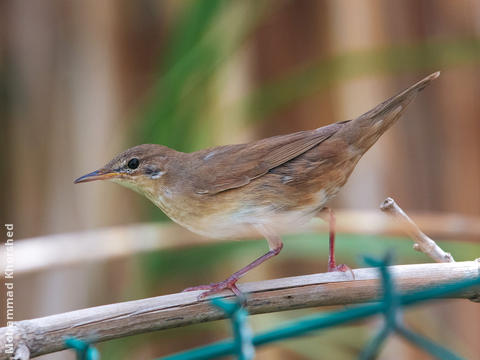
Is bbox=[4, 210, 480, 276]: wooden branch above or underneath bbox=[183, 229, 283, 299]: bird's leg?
above

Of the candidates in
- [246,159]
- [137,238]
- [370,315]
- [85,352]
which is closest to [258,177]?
[246,159]

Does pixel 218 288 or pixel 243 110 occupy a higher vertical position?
pixel 243 110

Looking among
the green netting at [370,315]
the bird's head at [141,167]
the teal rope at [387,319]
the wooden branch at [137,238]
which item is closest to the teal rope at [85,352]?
the green netting at [370,315]

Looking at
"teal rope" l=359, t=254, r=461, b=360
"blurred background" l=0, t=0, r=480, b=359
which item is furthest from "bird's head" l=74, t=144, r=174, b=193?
A: "teal rope" l=359, t=254, r=461, b=360

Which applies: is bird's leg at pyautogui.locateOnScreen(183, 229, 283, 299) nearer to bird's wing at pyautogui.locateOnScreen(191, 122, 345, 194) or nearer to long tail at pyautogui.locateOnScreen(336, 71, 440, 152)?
bird's wing at pyautogui.locateOnScreen(191, 122, 345, 194)

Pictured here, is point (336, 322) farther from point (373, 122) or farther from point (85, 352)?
point (373, 122)

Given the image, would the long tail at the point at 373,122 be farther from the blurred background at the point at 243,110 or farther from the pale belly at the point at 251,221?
the blurred background at the point at 243,110
